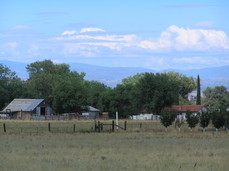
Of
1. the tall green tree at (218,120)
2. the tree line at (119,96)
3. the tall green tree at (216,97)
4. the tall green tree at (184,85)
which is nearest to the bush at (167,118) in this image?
the tall green tree at (218,120)

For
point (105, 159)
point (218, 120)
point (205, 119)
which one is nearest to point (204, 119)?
point (205, 119)

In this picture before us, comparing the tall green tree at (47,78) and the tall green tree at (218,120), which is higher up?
the tall green tree at (47,78)

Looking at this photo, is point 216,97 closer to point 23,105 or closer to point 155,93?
point 155,93

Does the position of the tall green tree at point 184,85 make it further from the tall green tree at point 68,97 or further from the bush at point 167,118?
the bush at point 167,118

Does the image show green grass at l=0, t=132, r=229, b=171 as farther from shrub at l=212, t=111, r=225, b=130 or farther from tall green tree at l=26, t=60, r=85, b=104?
tall green tree at l=26, t=60, r=85, b=104

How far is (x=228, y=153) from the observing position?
2877 centimetres

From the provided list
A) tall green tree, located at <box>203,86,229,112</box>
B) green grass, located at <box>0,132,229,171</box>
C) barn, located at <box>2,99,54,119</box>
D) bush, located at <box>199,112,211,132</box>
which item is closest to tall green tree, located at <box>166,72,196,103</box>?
tall green tree, located at <box>203,86,229,112</box>

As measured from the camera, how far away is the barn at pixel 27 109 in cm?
11474

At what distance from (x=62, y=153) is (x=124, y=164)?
6.46m

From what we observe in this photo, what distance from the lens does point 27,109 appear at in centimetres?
11481

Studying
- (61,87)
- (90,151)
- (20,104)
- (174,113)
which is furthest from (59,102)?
(90,151)

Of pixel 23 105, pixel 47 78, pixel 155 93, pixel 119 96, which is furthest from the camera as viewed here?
pixel 47 78

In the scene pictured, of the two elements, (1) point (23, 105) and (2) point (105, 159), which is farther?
(1) point (23, 105)

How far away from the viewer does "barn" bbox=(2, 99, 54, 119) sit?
11474cm
